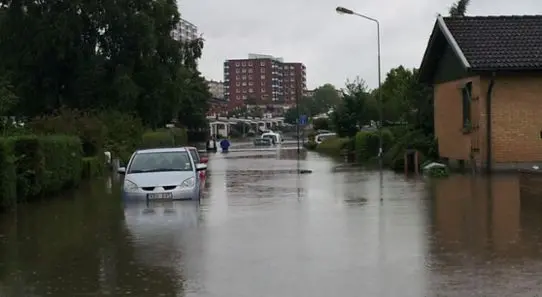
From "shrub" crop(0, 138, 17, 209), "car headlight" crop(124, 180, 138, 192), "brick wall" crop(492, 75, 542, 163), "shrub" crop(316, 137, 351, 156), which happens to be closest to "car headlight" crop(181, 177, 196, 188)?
"car headlight" crop(124, 180, 138, 192)

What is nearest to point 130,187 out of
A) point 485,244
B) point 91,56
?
point 485,244

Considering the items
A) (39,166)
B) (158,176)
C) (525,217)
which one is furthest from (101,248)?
(39,166)

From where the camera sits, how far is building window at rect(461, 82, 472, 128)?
3134 centimetres

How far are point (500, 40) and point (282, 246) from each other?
845 inches

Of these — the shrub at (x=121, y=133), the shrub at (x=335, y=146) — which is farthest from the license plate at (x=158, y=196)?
the shrub at (x=335, y=146)

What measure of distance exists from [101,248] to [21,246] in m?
1.42

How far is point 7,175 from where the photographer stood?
1752 centimetres

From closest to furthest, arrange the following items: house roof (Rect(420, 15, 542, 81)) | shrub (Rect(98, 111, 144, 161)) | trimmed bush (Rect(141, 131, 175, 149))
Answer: house roof (Rect(420, 15, 542, 81)), shrub (Rect(98, 111, 144, 161)), trimmed bush (Rect(141, 131, 175, 149))

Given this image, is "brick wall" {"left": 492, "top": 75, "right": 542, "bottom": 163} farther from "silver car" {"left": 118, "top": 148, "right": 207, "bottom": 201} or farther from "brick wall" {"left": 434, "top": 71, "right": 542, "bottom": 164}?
"silver car" {"left": 118, "top": 148, "right": 207, "bottom": 201}

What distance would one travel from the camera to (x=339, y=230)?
1386 cm

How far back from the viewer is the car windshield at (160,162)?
1980cm

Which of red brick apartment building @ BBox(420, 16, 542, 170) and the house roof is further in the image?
red brick apartment building @ BBox(420, 16, 542, 170)

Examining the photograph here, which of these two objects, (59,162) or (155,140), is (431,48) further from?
(155,140)

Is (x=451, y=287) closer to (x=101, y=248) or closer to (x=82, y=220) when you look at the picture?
(x=101, y=248)
